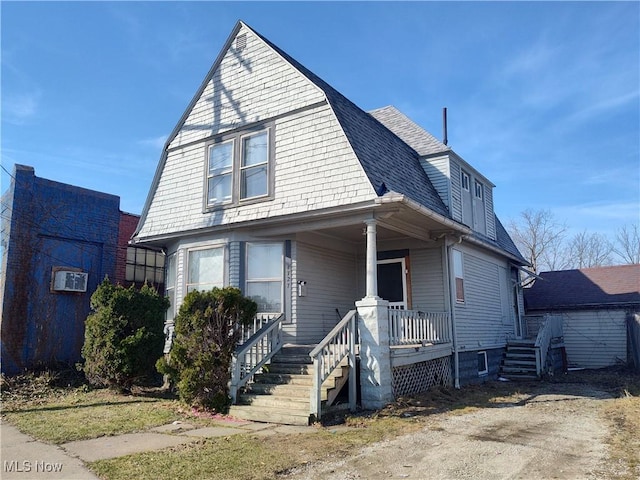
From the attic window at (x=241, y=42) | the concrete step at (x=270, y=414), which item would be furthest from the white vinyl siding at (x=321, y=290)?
the attic window at (x=241, y=42)

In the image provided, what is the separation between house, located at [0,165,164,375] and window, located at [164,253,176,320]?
6.34ft

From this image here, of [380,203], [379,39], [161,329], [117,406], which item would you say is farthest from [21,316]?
[379,39]

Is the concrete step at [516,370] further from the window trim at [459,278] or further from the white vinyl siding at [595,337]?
the white vinyl siding at [595,337]

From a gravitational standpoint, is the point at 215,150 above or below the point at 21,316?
above

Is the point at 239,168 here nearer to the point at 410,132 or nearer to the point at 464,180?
the point at 410,132

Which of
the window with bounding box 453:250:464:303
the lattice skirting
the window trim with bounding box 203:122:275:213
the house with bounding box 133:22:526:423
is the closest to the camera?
the house with bounding box 133:22:526:423

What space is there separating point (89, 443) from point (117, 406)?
314 centimetres

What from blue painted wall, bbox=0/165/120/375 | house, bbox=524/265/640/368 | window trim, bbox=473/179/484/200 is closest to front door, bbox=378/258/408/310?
window trim, bbox=473/179/484/200

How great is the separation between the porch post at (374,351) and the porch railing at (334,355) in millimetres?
194

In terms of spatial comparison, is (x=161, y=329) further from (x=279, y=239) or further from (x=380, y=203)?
(x=380, y=203)

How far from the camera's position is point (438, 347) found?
11.6 meters

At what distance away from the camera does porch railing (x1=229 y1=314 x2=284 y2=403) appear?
9.10m

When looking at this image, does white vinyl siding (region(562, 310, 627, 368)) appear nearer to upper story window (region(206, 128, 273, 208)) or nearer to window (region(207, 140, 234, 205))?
upper story window (region(206, 128, 273, 208))

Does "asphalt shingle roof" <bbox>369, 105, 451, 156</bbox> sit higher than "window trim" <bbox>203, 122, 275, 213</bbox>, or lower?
higher
